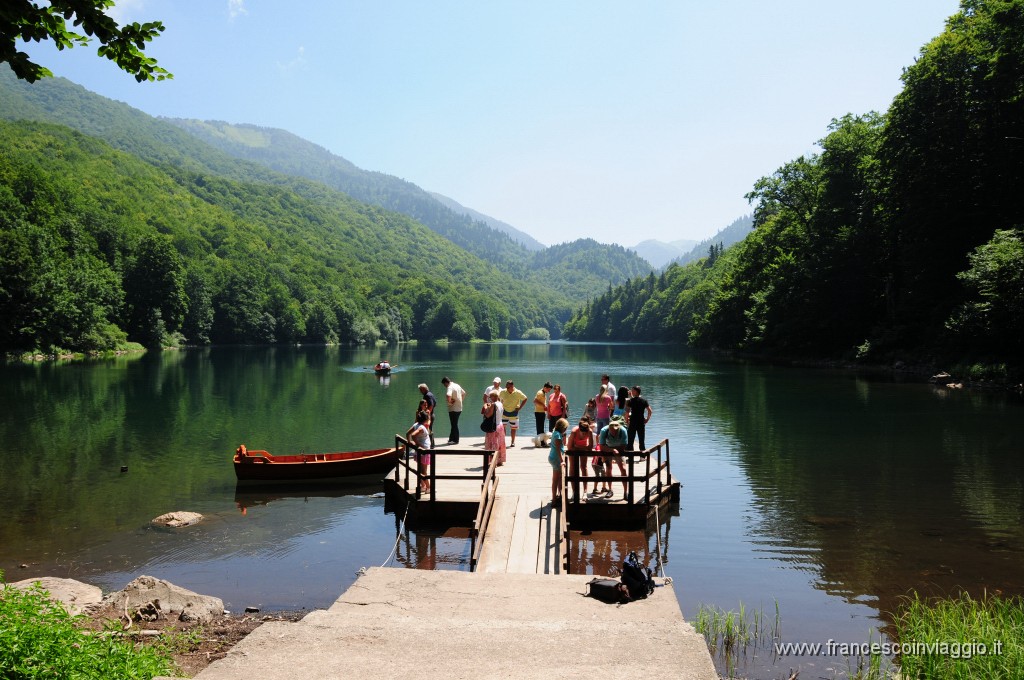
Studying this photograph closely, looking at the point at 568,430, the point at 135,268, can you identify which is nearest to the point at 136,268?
the point at 135,268

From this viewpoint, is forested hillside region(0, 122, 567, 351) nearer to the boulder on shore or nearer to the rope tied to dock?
the rope tied to dock

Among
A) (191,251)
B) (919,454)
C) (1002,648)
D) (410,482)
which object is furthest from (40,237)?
(1002,648)

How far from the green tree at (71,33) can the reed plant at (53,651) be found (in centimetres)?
427

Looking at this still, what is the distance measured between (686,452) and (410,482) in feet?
39.6

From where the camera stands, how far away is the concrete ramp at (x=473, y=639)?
6398 millimetres

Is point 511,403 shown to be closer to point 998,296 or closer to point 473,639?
point 473,639

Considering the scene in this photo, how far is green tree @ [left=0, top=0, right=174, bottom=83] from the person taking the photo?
530 centimetres

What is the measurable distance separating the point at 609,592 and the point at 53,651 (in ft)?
19.6

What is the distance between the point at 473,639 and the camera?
23.4 feet

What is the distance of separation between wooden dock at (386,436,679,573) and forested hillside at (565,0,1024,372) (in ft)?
109

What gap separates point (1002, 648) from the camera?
7.34 m

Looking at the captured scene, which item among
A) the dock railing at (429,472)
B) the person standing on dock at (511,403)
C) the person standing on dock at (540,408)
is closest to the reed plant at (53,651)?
the dock railing at (429,472)

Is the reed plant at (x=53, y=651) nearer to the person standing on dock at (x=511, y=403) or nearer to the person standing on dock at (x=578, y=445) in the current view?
the person standing on dock at (x=578, y=445)

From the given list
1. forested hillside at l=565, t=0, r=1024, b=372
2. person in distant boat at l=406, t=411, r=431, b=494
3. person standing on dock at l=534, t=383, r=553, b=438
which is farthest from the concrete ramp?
forested hillside at l=565, t=0, r=1024, b=372
